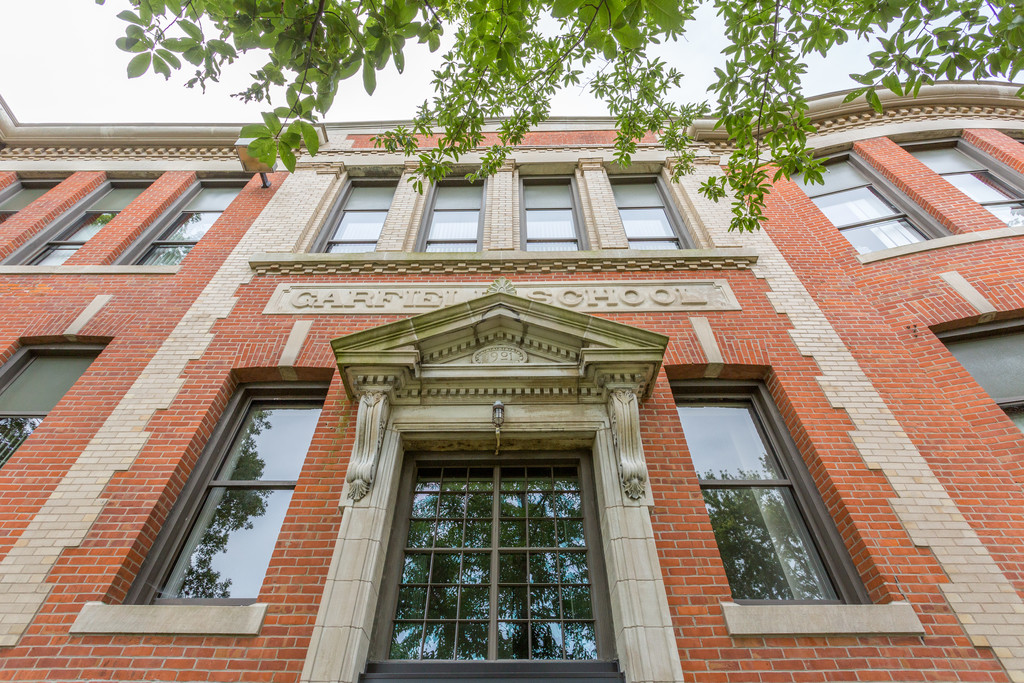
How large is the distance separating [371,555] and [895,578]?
4501 mm

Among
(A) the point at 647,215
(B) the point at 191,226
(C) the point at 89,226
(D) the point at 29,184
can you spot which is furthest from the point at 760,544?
(D) the point at 29,184

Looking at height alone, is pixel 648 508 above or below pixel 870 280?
below

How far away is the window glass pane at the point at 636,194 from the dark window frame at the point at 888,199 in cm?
261

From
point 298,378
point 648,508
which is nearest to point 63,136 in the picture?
point 298,378

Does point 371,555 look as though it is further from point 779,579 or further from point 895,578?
point 895,578

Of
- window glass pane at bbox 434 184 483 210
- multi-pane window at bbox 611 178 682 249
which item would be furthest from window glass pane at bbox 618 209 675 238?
window glass pane at bbox 434 184 483 210

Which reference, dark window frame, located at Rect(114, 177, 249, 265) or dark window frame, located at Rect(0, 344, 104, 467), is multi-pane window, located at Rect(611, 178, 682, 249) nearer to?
dark window frame, located at Rect(114, 177, 249, 265)

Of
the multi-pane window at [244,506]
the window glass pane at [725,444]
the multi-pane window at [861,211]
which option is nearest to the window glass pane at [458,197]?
the multi-pane window at [244,506]

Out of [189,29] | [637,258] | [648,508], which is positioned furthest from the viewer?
[637,258]

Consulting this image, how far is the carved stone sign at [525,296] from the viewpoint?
7.02 m

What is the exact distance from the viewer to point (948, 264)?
7027 millimetres

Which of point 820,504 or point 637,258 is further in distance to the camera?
point 637,258

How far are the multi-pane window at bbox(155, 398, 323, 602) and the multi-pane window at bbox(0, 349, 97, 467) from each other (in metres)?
2.62

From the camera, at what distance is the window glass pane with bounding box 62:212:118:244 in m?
9.44
